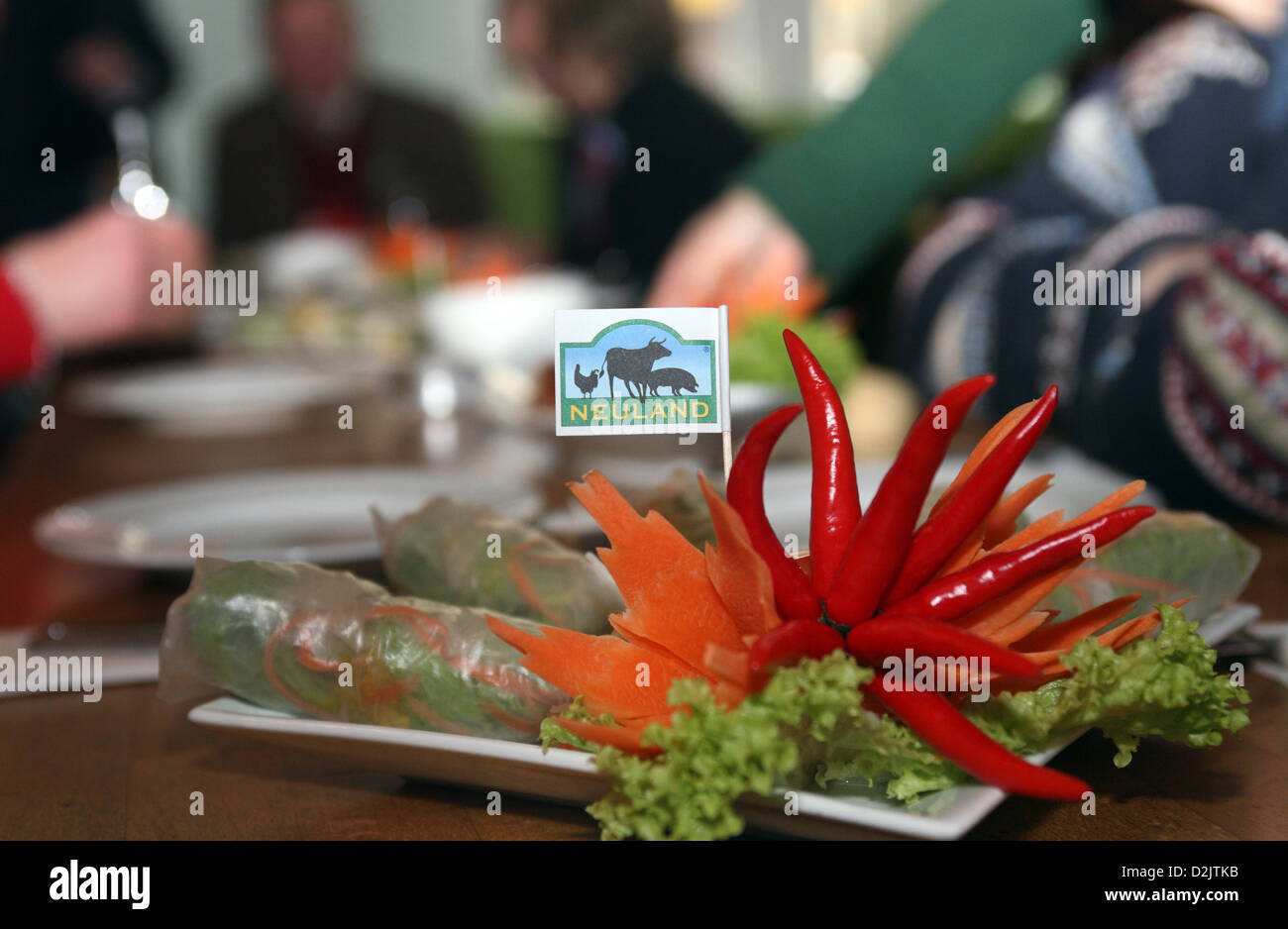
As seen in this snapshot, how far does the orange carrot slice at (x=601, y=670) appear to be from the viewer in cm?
45

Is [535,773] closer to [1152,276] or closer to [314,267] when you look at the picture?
[1152,276]

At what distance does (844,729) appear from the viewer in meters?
0.41

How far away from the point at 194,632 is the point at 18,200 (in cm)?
306

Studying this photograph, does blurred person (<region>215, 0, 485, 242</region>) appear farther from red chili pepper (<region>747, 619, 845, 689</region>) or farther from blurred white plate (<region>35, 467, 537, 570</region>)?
red chili pepper (<region>747, 619, 845, 689</region>)

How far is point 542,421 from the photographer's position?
1.26 metres

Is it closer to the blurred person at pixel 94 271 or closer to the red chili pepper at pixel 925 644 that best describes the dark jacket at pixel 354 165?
the blurred person at pixel 94 271

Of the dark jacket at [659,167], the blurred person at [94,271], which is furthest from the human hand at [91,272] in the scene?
the dark jacket at [659,167]

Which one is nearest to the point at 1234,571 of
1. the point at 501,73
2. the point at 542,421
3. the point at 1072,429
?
the point at 1072,429

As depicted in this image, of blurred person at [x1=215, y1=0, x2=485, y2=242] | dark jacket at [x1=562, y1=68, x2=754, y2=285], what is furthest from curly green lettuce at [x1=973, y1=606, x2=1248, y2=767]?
blurred person at [x1=215, y1=0, x2=485, y2=242]

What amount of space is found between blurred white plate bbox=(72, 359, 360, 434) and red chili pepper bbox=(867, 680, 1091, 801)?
4.21ft

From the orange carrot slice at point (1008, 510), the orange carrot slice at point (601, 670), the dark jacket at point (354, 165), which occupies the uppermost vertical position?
the dark jacket at point (354, 165)

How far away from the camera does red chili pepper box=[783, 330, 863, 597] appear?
46cm

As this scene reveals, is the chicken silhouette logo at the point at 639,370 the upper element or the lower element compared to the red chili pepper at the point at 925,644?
upper
